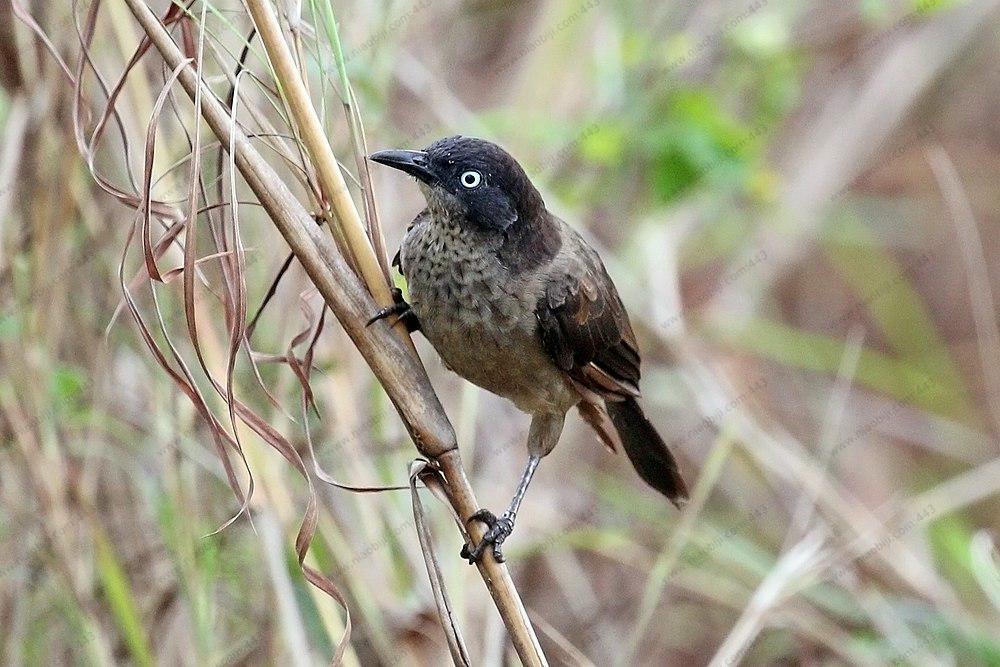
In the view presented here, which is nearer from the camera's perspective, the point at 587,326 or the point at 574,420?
the point at 587,326

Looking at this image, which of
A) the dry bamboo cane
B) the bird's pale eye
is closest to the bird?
the bird's pale eye

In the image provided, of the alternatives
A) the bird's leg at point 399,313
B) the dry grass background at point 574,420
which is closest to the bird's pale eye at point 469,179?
the bird's leg at point 399,313

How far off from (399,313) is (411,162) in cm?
49

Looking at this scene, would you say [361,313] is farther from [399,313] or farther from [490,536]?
[490,536]

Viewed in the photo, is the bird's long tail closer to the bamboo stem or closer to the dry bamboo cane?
the dry bamboo cane

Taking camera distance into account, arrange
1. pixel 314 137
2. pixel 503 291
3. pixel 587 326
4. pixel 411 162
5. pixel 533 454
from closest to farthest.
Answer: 1. pixel 314 137
2. pixel 411 162
3. pixel 503 291
4. pixel 587 326
5. pixel 533 454

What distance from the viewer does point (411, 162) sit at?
313cm

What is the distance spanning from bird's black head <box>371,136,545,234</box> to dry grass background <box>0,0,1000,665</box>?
1.24 ft

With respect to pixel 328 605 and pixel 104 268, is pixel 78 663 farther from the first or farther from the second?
pixel 104 268

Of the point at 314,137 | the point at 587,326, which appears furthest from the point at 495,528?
the point at 314,137

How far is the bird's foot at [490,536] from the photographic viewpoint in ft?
8.52

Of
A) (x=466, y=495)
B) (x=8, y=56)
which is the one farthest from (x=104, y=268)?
(x=466, y=495)

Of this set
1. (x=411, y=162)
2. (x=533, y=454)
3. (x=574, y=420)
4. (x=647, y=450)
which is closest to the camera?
(x=411, y=162)

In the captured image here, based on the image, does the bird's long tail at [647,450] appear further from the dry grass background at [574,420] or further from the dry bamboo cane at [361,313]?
the dry bamboo cane at [361,313]
